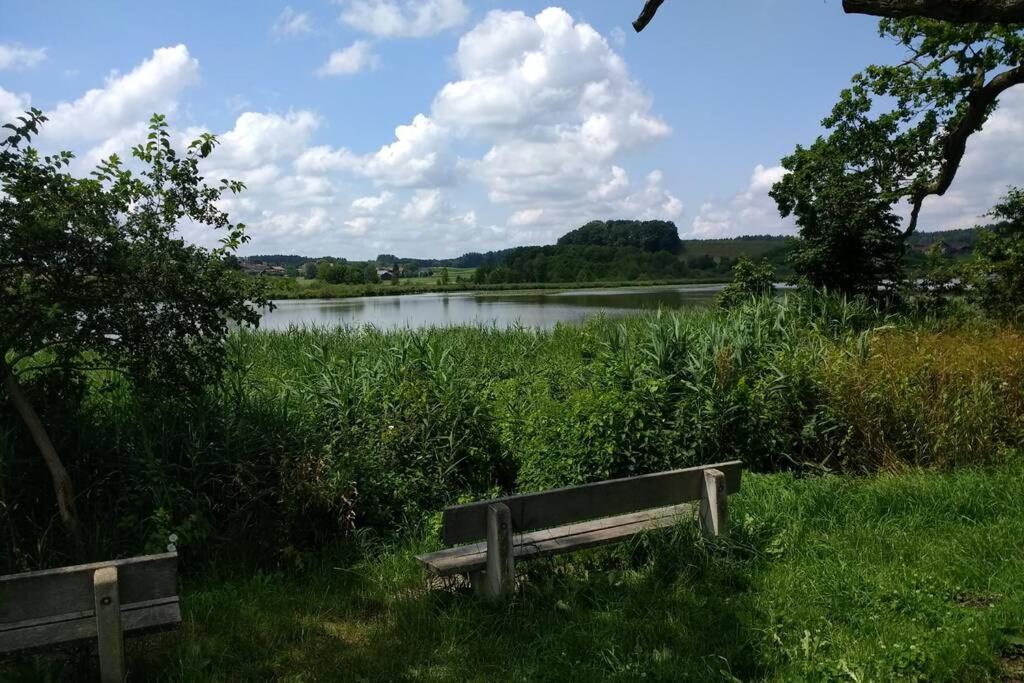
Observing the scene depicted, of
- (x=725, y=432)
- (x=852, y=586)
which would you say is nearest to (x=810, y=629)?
(x=852, y=586)

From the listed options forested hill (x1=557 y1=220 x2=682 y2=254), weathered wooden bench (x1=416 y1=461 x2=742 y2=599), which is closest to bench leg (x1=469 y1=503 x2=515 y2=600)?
weathered wooden bench (x1=416 y1=461 x2=742 y2=599)

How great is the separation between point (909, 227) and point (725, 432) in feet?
29.4

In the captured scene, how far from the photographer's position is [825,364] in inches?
270

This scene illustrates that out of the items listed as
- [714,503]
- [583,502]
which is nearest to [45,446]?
[583,502]

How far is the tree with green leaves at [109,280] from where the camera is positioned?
163 inches

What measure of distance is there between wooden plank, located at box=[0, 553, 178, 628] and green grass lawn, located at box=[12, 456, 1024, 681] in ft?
1.59

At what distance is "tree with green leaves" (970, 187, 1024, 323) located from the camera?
1128 cm

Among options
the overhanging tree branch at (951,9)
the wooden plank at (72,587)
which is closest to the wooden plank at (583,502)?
the wooden plank at (72,587)

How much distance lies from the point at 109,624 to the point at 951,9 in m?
5.24

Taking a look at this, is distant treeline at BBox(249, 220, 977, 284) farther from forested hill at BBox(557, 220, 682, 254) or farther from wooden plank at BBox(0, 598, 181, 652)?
wooden plank at BBox(0, 598, 181, 652)

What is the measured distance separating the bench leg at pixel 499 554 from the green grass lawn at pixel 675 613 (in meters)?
0.11

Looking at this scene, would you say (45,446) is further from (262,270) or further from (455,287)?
(455,287)

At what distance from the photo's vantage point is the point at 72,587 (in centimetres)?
276

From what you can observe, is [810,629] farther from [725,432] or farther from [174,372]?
[174,372]
